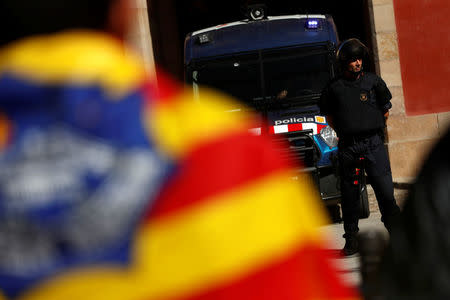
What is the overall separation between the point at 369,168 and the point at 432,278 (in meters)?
6.51

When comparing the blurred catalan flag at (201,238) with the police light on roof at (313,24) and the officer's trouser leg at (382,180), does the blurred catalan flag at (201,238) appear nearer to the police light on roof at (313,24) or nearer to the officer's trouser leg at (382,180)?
the officer's trouser leg at (382,180)

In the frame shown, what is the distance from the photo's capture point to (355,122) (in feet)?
24.8

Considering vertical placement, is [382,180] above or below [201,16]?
below

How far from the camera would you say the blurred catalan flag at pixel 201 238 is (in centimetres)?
98

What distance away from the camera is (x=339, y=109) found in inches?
304

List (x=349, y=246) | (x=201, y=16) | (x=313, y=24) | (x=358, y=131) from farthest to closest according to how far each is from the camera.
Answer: (x=201, y=16), (x=313, y=24), (x=349, y=246), (x=358, y=131)

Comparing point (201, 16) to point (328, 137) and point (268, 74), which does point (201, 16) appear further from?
point (328, 137)

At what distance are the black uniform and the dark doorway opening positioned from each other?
7893 millimetres

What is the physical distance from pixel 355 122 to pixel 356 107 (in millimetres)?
140

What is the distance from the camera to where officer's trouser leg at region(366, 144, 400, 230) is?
288 inches

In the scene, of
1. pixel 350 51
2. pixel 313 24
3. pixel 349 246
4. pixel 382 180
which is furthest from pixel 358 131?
pixel 313 24

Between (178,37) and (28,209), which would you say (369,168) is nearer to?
(28,209)

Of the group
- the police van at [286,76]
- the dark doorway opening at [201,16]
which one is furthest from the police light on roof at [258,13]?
the dark doorway opening at [201,16]

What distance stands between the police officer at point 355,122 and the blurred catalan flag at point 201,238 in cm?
648
